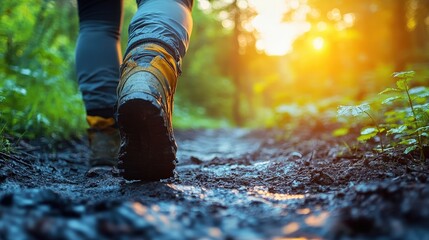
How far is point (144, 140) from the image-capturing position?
1533mm

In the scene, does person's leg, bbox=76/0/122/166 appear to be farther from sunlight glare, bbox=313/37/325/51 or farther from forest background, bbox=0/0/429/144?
sunlight glare, bbox=313/37/325/51

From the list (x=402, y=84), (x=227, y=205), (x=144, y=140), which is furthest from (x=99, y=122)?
(x=402, y=84)

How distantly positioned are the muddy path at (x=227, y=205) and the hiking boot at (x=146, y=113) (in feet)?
0.31

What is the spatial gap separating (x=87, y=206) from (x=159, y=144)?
1.71 ft

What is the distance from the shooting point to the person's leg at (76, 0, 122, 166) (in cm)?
226

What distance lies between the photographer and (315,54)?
1572 cm

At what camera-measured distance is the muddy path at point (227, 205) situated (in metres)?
0.90

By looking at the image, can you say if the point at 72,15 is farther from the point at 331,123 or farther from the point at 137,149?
the point at 137,149

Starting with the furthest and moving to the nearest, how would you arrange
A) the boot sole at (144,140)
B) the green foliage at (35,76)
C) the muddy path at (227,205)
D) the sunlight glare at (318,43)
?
the sunlight glare at (318,43) → the green foliage at (35,76) → the boot sole at (144,140) → the muddy path at (227,205)

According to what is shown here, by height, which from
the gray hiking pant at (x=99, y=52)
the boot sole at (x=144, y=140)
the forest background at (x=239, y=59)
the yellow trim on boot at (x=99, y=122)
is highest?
the forest background at (x=239, y=59)

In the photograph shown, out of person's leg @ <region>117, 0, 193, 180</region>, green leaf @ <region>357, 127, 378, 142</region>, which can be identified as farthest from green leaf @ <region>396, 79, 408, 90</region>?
person's leg @ <region>117, 0, 193, 180</region>

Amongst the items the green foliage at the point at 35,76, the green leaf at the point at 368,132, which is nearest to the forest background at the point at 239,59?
the green foliage at the point at 35,76

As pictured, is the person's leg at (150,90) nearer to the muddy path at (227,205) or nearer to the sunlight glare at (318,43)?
the muddy path at (227,205)

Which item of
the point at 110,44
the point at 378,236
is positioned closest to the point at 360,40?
the point at 110,44
